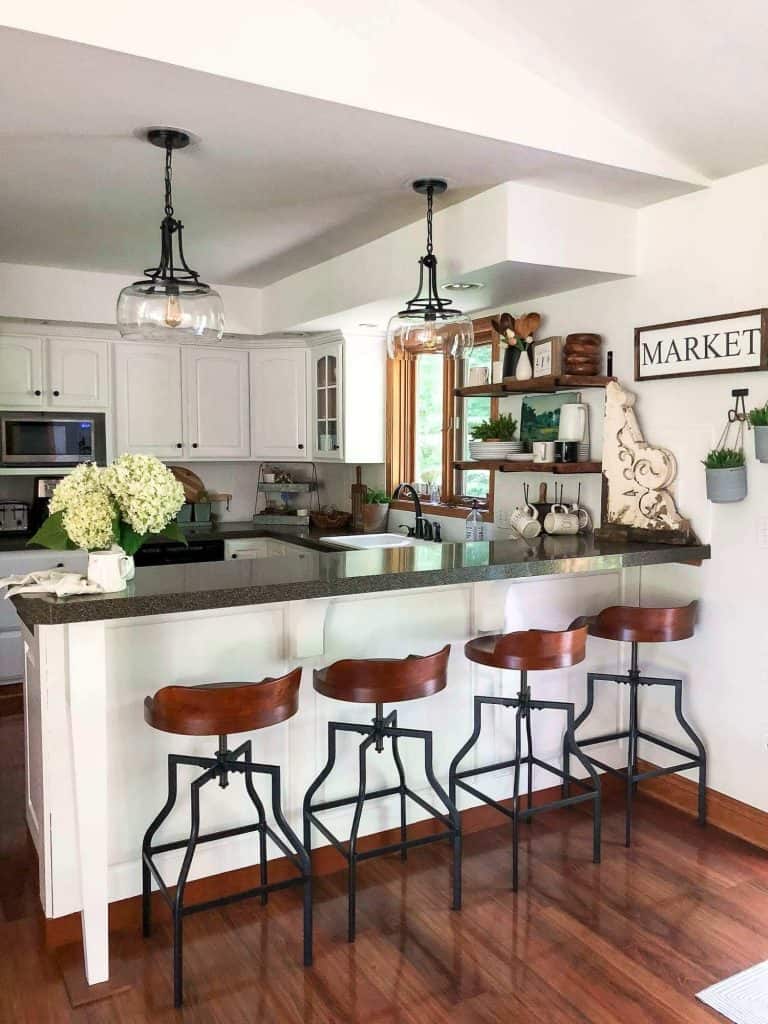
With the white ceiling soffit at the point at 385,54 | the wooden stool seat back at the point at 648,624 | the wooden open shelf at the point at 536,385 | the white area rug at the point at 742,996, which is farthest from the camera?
the wooden open shelf at the point at 536,385

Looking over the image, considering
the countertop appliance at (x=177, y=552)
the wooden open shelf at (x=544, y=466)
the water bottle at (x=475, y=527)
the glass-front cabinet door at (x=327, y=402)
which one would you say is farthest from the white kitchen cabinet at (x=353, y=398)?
the wooden open shelf at (x=544, y=466)

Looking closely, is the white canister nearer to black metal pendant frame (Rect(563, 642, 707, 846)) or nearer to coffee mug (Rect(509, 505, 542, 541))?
coffee mug (Rect(509, 505, 542, 541))

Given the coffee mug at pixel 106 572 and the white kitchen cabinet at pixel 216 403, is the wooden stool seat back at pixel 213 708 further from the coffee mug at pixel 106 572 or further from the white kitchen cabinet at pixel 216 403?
the white kitchen cabinet at pixel 216 403

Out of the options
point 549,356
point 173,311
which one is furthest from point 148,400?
point 173,311

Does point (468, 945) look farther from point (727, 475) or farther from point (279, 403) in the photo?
point (279, 403)

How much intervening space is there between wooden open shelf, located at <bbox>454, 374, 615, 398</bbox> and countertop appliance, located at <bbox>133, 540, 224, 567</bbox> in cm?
191

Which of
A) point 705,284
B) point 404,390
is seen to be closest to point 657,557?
point 705,284

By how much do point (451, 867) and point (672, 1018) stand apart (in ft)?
3.17

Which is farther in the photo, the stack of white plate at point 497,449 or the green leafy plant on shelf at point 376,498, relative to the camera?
the green leafy plant on shelf at point 376,498

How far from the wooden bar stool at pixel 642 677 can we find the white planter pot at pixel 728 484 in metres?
0.46

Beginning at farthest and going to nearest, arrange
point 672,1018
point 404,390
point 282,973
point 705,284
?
point 404,390 < point 705,284 < point 282,973 < point 672,1018

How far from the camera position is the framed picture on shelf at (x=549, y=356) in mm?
3779

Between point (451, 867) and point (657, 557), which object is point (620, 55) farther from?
point (451, 867)

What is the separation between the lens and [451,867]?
119 inches
